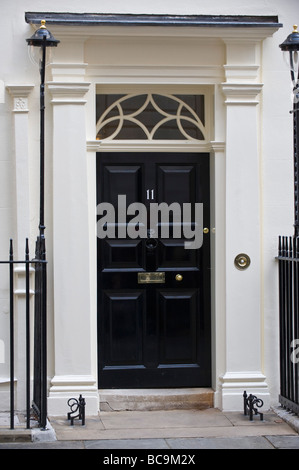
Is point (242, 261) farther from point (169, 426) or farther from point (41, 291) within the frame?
point (41, 291)

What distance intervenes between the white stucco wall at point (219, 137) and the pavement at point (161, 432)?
499mm

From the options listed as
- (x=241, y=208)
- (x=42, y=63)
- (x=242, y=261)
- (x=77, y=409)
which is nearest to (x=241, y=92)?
(x=241, y=208)

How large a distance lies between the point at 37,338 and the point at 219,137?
8.21 ft

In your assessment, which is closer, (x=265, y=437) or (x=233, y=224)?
(x=265, y=437)

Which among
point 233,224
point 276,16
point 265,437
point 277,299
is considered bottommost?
point 265,437

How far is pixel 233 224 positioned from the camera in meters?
7.98

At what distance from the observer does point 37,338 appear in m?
7.45

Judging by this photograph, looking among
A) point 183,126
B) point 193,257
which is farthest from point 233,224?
point 183,126

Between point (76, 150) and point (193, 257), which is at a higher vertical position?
point (76, 150)

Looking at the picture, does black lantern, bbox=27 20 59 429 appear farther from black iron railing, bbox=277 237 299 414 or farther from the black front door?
black iron railing, bbox=277 237 299 414

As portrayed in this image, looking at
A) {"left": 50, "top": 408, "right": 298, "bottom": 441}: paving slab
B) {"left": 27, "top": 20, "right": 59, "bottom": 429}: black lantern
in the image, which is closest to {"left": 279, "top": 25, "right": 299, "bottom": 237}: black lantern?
{"left": 50, "top": 408, "right": 298, "bottom": 441}: paving slab

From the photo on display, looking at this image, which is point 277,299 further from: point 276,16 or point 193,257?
point 276,16

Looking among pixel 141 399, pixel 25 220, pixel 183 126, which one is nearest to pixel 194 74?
pixel 183 126

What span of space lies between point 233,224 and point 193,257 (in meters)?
0.55
